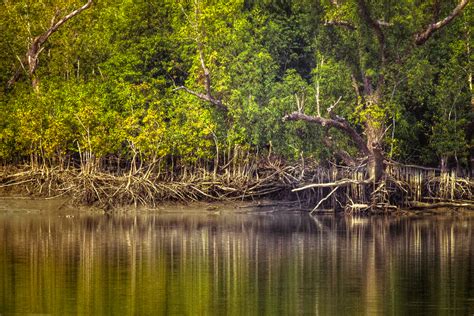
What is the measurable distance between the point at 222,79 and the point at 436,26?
7042mm

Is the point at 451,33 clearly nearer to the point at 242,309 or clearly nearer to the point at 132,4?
the point at 132,4

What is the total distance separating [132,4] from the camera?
37812 mm

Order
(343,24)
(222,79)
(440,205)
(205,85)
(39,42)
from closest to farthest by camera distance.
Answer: (343,24) → (440,205) → (222,79) → (205,85) → (39,42)

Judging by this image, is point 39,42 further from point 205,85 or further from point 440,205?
point 440,205

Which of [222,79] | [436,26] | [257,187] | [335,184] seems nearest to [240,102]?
[222,79]

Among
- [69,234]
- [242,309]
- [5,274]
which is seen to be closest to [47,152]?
[69,234]

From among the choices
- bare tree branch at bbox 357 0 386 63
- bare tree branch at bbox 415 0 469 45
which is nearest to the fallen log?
bare tree branch at bbox 415 0 469 45

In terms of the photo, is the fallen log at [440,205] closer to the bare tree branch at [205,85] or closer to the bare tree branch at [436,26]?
the bare tree branch at [436,26]

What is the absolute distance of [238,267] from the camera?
20.8 metres

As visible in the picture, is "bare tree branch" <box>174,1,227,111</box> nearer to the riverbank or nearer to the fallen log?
the riverbank

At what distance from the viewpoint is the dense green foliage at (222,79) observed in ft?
107

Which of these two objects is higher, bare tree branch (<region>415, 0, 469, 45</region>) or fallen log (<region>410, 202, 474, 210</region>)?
bare tree branch (<region>415, 0, 469, 45</region>)

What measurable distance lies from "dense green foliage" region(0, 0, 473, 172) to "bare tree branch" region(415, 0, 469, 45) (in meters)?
0.30

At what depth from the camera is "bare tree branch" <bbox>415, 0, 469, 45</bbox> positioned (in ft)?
102
